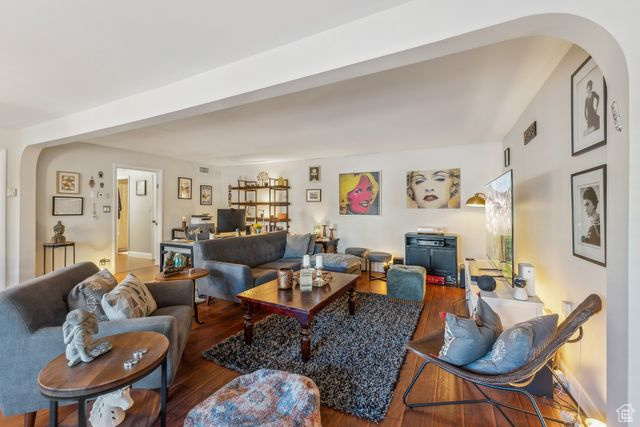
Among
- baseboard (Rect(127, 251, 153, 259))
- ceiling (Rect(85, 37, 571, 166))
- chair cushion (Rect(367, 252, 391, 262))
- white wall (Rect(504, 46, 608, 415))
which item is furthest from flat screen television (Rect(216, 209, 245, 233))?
white wall (Rect(504, 46, 608, 415))

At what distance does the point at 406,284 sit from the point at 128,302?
303 centimetres

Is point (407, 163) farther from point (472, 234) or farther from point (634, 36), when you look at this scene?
point (634, 36)

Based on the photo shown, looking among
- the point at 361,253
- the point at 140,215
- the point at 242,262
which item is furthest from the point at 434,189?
the point at 140,215

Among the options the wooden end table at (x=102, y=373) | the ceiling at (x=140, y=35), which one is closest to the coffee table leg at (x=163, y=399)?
the wooden end table at (x=102, y=373)

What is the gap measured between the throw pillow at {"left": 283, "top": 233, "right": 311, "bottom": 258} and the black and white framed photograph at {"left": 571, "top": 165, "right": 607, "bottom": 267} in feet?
11.4

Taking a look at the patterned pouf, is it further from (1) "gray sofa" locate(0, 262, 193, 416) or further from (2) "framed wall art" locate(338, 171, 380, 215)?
(2) "framed wall art" locate(338, 171, 380, 215)

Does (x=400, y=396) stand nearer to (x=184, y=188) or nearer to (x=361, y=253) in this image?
(x=361, y=253)

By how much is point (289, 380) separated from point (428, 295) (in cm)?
295

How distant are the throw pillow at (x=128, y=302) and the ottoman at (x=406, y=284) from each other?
9.07ft

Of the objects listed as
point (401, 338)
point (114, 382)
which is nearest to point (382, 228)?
point (401, 338)

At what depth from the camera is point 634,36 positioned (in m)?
0.98

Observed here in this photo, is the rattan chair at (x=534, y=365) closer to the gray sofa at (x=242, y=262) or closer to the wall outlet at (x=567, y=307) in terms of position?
the wall outlet at (x=567, y=307)

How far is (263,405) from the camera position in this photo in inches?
54.8

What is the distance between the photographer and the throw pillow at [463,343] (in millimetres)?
1475
